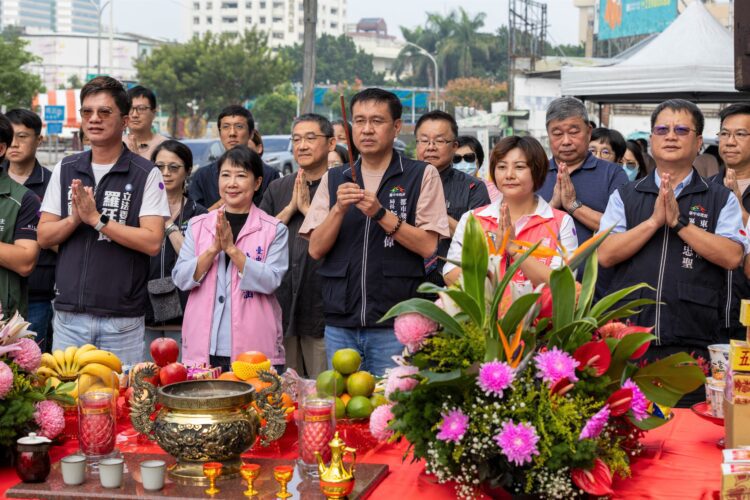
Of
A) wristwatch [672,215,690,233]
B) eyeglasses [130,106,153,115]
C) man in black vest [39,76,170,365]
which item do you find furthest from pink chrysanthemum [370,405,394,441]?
eyeglasses [130,106,153,115]

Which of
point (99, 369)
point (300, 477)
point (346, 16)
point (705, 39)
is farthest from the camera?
point (346, 16)

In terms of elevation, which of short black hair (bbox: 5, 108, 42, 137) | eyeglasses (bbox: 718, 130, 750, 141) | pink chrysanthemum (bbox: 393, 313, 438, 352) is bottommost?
pink chrysanthemum (bbox: 393, 313, 438, 352)

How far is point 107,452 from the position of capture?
2.43 meters

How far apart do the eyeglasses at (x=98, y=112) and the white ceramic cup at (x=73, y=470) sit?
194 cm

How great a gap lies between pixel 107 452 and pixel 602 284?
2.11 metres

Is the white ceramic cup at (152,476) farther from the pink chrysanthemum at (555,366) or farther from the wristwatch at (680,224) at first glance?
the wristwatch at (680,224)

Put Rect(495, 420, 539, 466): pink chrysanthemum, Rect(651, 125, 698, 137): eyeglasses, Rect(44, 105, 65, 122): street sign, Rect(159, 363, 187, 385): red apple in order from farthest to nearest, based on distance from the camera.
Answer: Rect(44, 105, 65, 122): street sign
Rect(651, 125, 698, 137): eyeglasses
Rect(159, 363, 187, 385): red apple
Rect(495, 420, 539, 466): pink chrysanthemum

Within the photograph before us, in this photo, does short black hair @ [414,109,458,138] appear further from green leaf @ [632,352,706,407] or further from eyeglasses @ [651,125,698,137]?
green leaf @ [632,352,706,407]

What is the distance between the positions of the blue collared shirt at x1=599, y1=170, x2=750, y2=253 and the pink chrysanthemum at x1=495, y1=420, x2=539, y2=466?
1.62m

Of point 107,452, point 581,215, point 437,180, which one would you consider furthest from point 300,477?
point 581,215

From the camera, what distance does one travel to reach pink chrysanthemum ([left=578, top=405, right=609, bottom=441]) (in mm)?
2100

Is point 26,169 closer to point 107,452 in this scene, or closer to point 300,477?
point 107,452

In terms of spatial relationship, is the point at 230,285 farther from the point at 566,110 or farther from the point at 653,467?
the point at 653,467

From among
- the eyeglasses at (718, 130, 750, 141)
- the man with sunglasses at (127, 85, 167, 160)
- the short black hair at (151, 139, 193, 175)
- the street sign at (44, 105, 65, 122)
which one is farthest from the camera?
the street sign at (44, 105, 65, 122)
